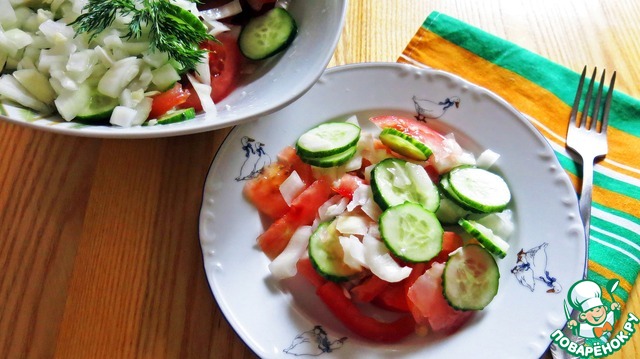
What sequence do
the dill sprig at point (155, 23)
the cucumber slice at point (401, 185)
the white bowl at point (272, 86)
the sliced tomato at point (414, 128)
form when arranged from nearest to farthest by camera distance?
the white bowl at point (272, 86) → the dill sprig at point (155, 23) → the cucumber slice at point (401, 185) → the sliced tomato at point (414, 128)

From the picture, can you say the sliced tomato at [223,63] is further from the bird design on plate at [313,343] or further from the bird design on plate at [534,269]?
the bird design on plate at [534,269]

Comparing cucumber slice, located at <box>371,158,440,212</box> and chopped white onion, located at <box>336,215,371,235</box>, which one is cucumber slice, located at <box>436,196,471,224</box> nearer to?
cucumber slice, located at <box>371,158,440,212</box>

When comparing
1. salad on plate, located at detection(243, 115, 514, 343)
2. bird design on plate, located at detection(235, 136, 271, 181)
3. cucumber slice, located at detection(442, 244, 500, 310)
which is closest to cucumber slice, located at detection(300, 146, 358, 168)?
salad on plate, located at detection(243, 115, 514, 343)

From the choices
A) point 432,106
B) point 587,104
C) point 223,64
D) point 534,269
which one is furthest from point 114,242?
point 587,104

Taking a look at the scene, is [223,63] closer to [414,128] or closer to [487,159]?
[414,128]

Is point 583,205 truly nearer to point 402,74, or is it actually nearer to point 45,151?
point 402,74

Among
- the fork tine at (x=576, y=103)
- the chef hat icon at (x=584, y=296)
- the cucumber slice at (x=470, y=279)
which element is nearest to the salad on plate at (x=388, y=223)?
the cucumber slice at (x=470, y=279)
